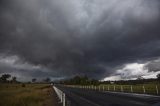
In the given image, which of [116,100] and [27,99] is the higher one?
[116,100]

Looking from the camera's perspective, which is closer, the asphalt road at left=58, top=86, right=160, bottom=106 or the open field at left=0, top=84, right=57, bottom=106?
the asphalt road at left=58, top=86, right=160, bottom=106

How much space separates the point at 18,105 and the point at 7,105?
1238 mm

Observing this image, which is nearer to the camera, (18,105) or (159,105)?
(159,105)

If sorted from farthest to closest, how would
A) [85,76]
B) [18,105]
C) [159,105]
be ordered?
[85,76] → [18,105] → [159,105]

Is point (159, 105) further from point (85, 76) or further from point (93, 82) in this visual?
point (85, 76)

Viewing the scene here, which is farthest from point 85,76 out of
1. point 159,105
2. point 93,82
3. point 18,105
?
point 159,105

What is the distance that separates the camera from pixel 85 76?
143 meters

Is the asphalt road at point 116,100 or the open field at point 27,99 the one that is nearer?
the asphalt road at point 116,100

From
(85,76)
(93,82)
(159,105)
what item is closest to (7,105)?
(159,105)

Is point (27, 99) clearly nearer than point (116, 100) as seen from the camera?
No

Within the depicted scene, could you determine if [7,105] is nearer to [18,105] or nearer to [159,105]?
[18,105]

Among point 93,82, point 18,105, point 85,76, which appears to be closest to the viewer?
point 18,105

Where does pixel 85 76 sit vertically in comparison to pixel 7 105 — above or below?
above

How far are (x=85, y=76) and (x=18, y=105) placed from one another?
120 m
